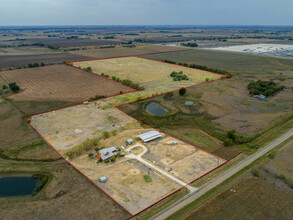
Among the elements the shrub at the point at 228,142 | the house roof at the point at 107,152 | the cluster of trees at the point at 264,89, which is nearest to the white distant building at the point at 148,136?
the house roof at the point at 107,152

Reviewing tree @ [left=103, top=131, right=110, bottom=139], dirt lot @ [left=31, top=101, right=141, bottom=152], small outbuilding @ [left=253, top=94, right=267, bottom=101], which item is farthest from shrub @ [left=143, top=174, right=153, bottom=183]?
small outbuilding @ [left=253, top=94, right=267, bottom=101]

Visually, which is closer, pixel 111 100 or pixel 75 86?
pixel 111 100

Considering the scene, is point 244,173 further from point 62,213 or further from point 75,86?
point 75,86

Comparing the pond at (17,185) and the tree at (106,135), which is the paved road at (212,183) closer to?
the pond at (17,185)

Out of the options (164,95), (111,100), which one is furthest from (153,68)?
(111,100)

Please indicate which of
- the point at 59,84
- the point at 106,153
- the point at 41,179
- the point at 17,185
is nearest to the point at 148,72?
the point at 59,84

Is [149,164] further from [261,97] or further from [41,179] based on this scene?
[261,97]
